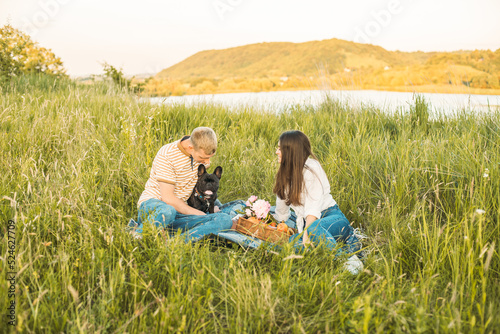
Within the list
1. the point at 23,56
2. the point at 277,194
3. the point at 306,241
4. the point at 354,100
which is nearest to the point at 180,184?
the point at 277,194

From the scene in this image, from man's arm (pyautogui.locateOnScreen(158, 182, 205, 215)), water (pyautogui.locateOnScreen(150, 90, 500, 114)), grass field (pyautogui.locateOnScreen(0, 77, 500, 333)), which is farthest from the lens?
water (pyautogui.locateOnScreen(150, 90, 500, 114))

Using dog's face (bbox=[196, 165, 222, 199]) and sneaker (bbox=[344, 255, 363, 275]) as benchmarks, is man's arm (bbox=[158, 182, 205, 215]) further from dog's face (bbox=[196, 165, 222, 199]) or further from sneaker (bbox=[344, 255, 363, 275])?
sneaker (bbox=[344, 255, 363, 275])

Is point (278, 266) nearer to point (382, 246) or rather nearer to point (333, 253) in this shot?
point (333, 253)

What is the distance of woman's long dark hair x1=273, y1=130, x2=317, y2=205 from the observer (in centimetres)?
349

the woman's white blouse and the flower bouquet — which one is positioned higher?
the woman's white blouse

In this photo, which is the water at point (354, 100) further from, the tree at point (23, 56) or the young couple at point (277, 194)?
the tree at point (23, 56)

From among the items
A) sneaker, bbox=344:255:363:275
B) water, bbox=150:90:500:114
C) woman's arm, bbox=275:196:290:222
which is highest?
water, bbox=150:90:500:114

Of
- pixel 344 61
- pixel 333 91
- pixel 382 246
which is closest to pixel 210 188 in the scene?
pixel 382 246

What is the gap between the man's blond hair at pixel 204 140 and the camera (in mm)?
3791

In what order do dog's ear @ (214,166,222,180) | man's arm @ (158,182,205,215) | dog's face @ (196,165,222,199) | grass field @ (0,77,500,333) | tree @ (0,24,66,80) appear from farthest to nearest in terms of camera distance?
tree @ (0,24,66,80), dog's ear @ (214,166,222,180), dog's face @ (196,165,222,199), man's arm @ (158,182,205,215), grass field @ (0,77,500,333)

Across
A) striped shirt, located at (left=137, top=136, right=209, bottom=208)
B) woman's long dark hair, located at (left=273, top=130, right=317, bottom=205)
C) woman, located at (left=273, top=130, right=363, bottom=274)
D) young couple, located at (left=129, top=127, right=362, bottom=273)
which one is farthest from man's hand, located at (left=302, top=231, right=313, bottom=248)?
striped shirt, located at (left=137, top=136, right=209, bottom=208)

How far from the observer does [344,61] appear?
916 centimetres

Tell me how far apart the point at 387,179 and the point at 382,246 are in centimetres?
125

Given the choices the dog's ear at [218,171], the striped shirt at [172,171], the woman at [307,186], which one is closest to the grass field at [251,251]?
the woman at [307,186]
